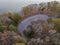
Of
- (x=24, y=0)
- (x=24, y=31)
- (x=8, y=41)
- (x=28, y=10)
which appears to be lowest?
(x=8, y=41)

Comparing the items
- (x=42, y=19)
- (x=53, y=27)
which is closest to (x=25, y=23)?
(x=42, y=19)

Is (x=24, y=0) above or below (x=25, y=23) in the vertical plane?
above

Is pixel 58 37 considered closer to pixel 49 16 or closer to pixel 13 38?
pixel 49 16

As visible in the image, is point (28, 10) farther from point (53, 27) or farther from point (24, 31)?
point (53, 27)

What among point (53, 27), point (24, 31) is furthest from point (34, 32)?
point (53, 27)

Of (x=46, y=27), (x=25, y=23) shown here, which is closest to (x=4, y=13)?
(x=25, y=23)

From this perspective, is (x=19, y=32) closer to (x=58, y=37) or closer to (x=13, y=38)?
(x=13, y=38)

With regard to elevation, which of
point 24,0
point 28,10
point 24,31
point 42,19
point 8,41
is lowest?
point 8,41

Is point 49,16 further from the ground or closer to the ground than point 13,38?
further from the ground
